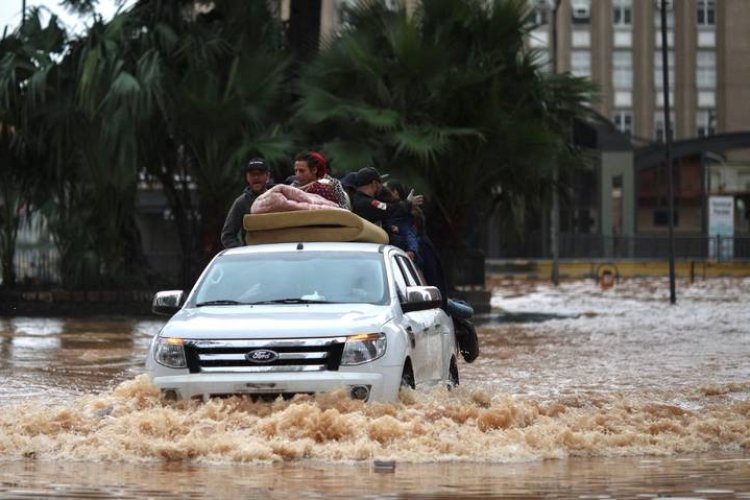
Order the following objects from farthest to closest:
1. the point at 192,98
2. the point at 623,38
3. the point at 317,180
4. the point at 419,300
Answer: the point at 623,38 → the point at 192,98 → the point at 317,180 → the point at 419,300

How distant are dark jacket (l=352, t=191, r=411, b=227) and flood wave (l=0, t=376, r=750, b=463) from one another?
317 centimetres

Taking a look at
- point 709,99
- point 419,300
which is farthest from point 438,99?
point 709,99

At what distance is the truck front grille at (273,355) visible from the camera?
38.7 feet

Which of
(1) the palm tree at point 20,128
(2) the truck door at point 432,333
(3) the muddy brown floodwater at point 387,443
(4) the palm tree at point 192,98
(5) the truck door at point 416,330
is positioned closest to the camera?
(3) the muddy brown floodwater at point 387,443

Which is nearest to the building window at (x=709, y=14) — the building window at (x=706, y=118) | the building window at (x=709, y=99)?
the building window at (x=709, y=99)

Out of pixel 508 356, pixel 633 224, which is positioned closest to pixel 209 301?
pixel 508 356

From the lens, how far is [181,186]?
1319 inches

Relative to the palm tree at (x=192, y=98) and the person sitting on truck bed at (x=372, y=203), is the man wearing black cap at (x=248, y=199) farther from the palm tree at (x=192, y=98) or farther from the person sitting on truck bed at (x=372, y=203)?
the palm tree at (x=192, y=98)

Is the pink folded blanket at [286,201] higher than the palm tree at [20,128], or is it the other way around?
the palm tree at [20,128]

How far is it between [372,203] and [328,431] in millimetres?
4768

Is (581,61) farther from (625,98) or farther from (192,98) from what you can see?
(192,98)

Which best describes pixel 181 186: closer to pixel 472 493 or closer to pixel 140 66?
pixel 140 66

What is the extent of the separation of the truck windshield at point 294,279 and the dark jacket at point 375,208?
2500 mm

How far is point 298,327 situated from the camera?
1187 cm
